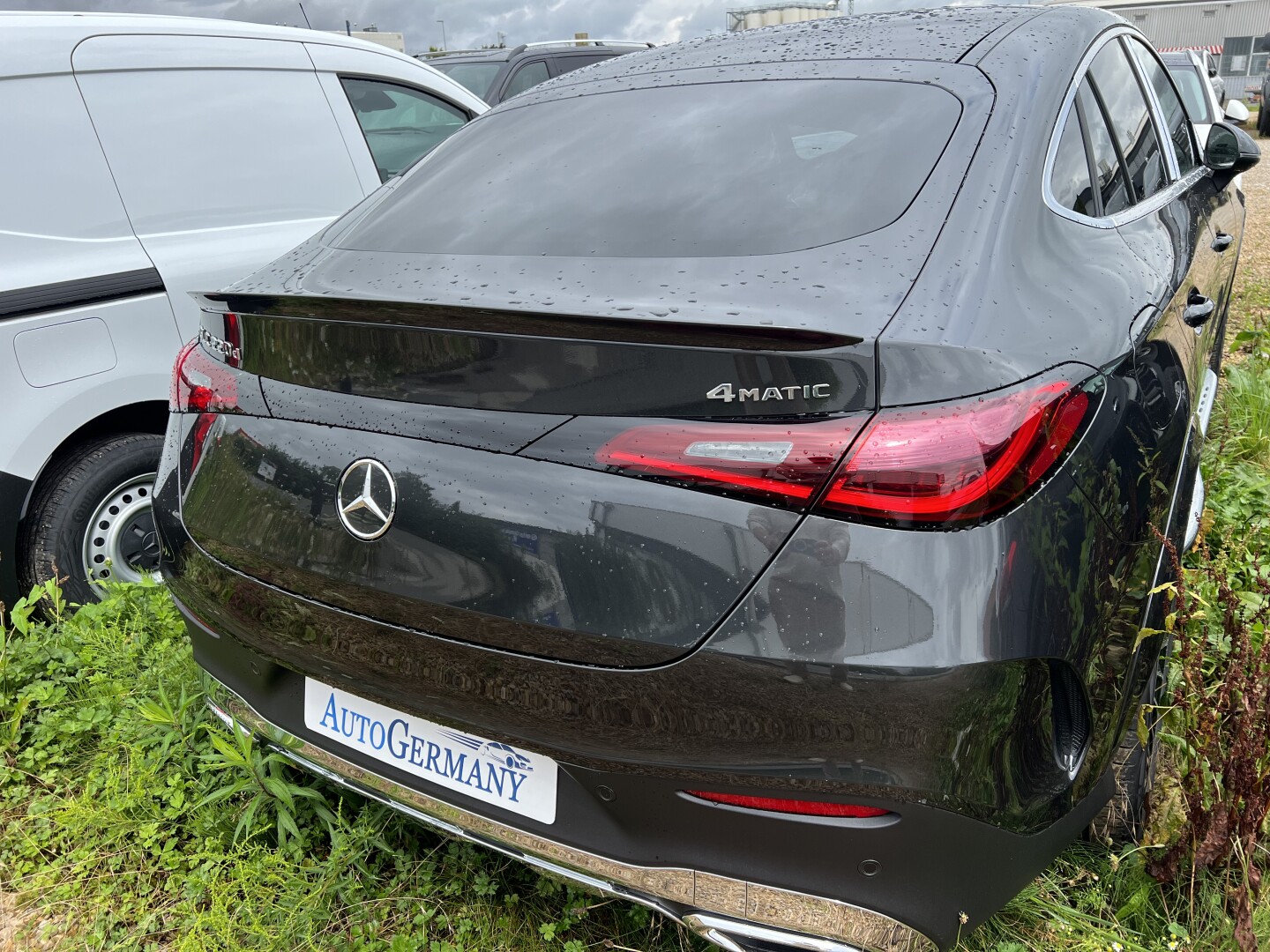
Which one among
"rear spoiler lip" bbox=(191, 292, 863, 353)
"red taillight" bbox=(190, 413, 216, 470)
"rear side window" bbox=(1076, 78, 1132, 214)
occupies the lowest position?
"red taillight" bbox=(190, 413, 216, 470)

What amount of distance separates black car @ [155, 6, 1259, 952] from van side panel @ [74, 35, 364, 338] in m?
1.26

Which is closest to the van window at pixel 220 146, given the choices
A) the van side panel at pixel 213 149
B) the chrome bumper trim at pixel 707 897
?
the van side panel at pixel 213 149

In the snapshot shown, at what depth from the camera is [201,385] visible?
193 cm

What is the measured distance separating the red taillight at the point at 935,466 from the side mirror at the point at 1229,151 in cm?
239

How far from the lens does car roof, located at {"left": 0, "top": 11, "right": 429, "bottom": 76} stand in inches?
108

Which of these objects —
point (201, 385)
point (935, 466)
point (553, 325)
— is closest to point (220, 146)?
point (201, 385)

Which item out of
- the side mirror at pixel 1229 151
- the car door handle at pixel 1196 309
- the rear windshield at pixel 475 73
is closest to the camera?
the car door handle at pixel 1196 309

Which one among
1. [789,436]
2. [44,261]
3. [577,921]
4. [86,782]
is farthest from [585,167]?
[86,782]

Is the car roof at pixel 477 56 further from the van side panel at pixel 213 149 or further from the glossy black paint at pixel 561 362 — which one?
the glossy black paint at pixel 561 362

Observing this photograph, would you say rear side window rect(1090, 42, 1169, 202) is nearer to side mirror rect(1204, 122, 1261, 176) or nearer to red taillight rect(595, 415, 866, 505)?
side mirror rect(1204, 122, 1261, 176)

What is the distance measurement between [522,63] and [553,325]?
7751mm

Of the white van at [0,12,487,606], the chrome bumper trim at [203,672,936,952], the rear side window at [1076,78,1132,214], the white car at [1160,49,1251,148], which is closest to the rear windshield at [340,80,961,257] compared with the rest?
the rear side window at [1076,78,1132,214]

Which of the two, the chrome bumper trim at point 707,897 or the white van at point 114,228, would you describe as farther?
the white van at point 114,228

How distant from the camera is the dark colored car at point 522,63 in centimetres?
841
